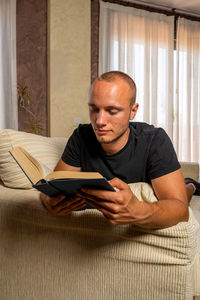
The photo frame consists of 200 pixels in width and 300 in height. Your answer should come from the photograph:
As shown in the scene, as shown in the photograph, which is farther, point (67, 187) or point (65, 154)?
point (65, 154)

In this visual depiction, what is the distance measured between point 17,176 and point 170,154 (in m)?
0.64

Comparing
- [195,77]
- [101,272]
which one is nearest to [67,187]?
[101,272]

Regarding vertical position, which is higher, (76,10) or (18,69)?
(76,10)

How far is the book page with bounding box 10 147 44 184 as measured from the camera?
36.4 inches

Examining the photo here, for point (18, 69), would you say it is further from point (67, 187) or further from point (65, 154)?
point (67, 187)

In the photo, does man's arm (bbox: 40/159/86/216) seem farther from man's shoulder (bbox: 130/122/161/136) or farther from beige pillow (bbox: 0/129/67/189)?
man's shoulder (bbox: 130/122/161/136)

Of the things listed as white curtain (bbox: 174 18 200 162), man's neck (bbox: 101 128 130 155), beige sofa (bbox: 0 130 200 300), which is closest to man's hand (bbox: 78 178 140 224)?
beige sofa (bbox: 0 130 200 300)

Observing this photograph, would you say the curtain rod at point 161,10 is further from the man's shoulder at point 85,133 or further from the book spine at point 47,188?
the book spine at point 47,188

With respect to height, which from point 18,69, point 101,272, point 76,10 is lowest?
point 101,272

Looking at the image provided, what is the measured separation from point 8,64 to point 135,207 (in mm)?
3316

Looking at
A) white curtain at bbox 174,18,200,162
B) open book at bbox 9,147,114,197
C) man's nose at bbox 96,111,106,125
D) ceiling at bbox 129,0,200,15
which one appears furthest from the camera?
white curtain at bbox 174,18,200,162

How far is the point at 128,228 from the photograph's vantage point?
37.9 inches

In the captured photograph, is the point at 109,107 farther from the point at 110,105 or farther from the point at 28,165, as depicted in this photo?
the point at 28,165

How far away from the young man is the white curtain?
3787 mm
